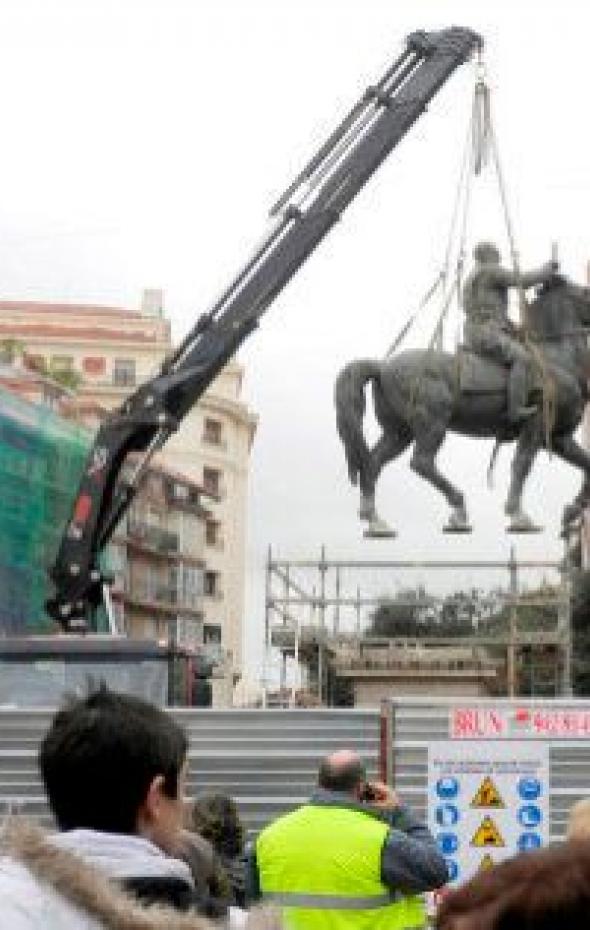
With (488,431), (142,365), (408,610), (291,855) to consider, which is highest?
(142,365)

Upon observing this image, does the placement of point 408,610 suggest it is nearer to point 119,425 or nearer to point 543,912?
point 119,425

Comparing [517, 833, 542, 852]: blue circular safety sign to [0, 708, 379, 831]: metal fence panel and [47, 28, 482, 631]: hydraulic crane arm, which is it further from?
[47, 28, 482, 631]: hydraulic crane arm

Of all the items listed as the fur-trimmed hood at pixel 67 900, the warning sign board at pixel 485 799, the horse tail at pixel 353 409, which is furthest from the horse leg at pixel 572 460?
the fur-trimmed hood at pixel 67 900

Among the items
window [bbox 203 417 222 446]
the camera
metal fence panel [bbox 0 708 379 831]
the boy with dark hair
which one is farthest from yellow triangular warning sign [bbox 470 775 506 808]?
window [bbox 203 417 222 446]

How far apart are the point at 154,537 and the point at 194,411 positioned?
44.7 ft

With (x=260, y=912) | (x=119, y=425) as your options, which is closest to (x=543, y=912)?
(x=260, y=912)

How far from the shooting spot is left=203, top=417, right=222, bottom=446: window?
374ft

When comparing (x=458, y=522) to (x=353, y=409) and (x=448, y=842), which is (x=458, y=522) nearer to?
(x=353, y=409)

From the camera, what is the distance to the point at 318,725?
12914mm

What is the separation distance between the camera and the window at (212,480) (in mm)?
114500

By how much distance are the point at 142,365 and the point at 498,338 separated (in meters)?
94.2

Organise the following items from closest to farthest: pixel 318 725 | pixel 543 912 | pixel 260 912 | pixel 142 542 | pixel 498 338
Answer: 1. pixel 543 912
2. pixel 260 912
3. pixel 318 725
4. pixel 498 338
5. pixel 142 542

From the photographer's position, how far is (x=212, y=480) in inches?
4532

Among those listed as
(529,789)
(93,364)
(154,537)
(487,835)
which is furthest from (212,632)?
(487,835)
